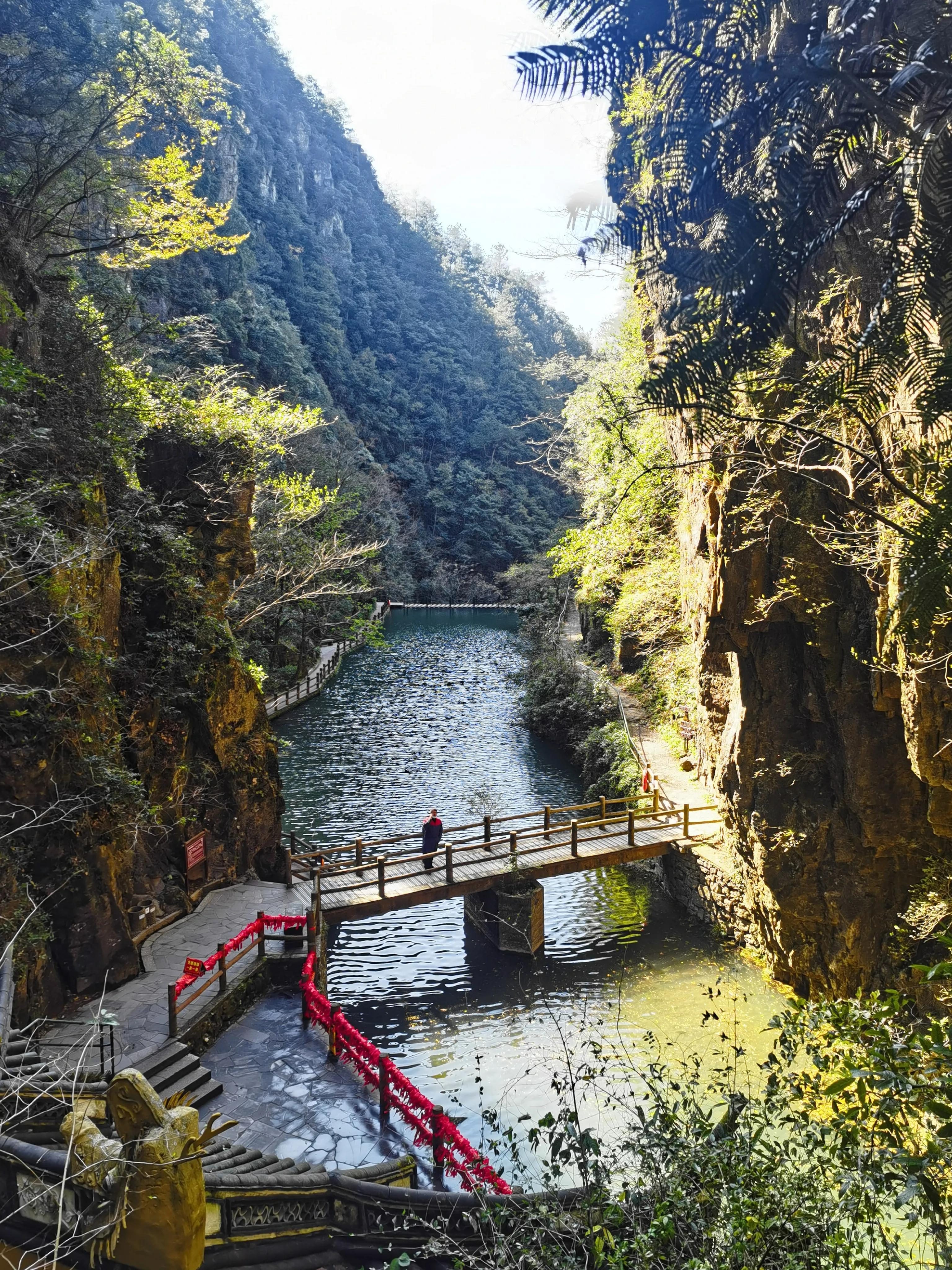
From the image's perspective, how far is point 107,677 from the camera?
10242mm

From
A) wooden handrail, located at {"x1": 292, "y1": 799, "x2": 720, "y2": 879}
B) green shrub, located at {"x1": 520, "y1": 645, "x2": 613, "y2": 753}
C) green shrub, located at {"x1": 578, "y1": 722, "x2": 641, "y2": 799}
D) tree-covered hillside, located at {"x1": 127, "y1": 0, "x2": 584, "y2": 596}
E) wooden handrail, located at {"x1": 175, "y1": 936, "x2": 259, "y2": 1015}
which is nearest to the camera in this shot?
wooden handrail, located at {"x1": 175, "y1": 936, "x2": 259, "y2": 1015}

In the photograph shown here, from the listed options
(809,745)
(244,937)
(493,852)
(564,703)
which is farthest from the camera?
(564,703)

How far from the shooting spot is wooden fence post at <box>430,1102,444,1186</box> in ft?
23.9

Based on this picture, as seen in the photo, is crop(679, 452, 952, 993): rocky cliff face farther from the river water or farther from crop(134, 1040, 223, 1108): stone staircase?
crop(134, 1040, 223, 1108): stone staircase

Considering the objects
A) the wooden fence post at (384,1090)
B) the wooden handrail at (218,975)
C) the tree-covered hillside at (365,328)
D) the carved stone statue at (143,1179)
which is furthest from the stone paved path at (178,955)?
the tree-covered hillside at (365,328)

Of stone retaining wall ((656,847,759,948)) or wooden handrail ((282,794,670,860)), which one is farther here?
wooden handrail ((282,794,670,860))

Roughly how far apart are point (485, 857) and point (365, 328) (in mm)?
63682

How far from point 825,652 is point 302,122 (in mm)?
79893

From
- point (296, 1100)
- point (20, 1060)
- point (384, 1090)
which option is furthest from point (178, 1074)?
point (20, 1060)

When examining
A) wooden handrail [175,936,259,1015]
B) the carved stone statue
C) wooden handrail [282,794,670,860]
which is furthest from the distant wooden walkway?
the carved stone statue

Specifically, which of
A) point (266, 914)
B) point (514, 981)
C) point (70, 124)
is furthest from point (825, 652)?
point (70, 124)

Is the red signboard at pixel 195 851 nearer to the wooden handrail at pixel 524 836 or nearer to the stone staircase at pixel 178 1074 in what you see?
Answer: the wooden handrail at pixel 524 836

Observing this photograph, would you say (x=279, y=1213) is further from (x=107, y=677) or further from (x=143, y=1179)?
(x=107, y=677)

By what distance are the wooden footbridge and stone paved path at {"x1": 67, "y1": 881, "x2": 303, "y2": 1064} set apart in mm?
675
